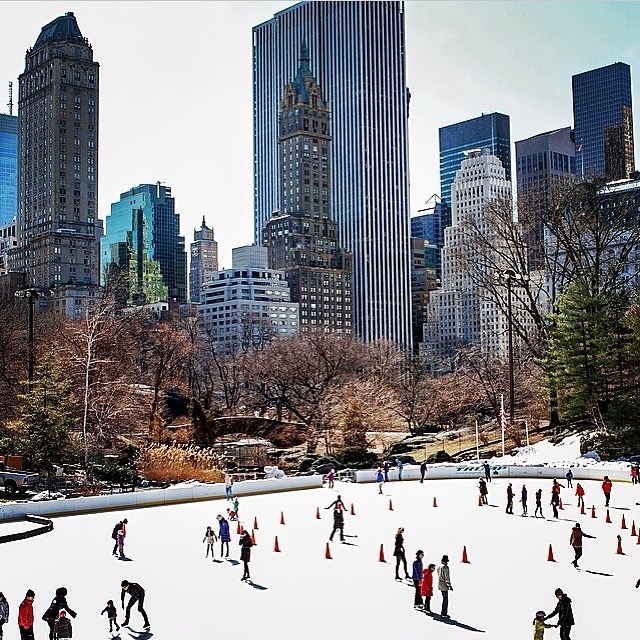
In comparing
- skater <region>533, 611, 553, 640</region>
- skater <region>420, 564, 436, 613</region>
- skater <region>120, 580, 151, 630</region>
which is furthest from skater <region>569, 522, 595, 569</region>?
skater <region>120, 580, 151, 630</region>

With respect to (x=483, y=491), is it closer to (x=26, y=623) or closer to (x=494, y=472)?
(x=494, y=472)

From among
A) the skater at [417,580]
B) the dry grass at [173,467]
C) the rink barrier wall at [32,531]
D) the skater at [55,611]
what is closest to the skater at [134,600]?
the skater at [55,611]

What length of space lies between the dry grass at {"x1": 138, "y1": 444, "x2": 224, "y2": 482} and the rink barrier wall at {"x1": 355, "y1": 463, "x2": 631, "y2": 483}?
735 cm

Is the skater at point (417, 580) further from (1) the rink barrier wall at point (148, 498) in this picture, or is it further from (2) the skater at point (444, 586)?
(1) the rink barrier wall at point (148, 498)

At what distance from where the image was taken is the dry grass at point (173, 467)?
4775 cm

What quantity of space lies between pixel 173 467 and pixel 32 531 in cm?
1591

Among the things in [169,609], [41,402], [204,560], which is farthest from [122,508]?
[169,609]

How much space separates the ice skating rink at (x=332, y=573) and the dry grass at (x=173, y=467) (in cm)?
876

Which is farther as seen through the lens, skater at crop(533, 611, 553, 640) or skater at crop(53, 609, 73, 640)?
skater at crop(53, 609, 73, 640)

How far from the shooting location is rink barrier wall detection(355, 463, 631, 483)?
159 ft

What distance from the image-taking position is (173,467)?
1891 inches

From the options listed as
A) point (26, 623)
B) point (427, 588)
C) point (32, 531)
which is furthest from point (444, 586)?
point (32, 531)

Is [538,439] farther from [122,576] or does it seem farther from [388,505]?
[122,576]

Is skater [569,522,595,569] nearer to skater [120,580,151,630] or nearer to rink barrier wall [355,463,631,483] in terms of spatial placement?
skater [120,580,151,630]
